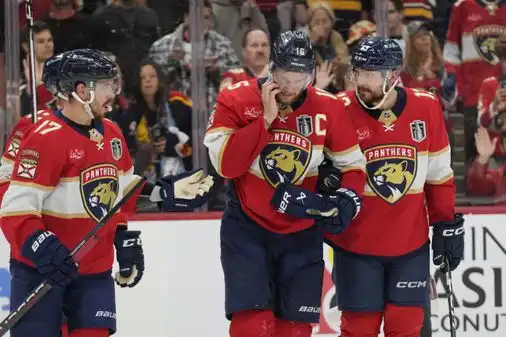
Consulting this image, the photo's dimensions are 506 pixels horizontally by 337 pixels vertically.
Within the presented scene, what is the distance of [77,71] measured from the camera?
3633mm

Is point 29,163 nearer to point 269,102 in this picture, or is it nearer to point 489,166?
point 269,102

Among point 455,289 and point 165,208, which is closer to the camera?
point 165,208

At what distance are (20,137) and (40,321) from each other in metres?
0.76

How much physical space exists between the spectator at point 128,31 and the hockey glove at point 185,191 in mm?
1639

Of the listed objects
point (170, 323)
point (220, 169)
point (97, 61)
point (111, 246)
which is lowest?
point (170, 323)

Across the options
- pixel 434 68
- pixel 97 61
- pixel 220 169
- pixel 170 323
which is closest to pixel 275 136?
pixel 220 169

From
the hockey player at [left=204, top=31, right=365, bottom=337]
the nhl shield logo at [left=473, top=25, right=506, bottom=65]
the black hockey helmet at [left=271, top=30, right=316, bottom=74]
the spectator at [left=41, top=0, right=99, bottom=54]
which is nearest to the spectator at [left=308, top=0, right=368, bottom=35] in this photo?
the nhl shield logo at [left=473, top=25, right=506, bottom=65]

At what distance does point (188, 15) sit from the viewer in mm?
5270

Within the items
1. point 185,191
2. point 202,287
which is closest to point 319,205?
point 185,191

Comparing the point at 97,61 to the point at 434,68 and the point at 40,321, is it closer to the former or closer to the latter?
the point at 40,321

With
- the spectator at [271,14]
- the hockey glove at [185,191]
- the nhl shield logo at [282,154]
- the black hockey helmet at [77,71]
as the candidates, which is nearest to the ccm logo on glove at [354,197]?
the nhl shield logo at [282,154]

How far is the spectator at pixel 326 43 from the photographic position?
537cm

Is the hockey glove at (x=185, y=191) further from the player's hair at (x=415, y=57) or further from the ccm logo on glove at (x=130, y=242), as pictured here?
the player's hair at (x=415, y=57)

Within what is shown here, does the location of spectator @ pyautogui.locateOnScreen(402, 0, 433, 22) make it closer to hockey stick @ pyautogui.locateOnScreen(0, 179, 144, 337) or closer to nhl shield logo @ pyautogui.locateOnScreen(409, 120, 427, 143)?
nhl shield logo @ pyautogui.locateOnScreen(409, 120, 427, 143)
